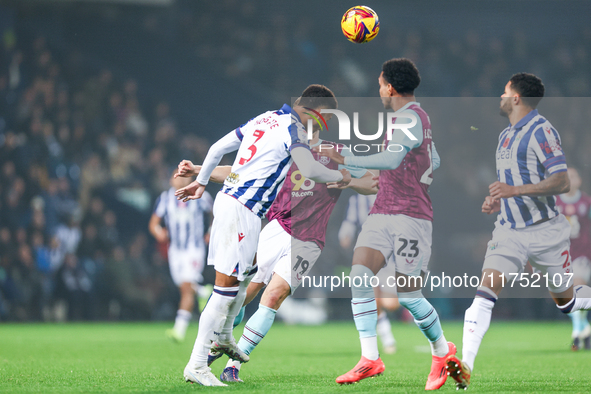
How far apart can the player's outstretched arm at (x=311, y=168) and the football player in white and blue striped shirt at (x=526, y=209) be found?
48.0 inches

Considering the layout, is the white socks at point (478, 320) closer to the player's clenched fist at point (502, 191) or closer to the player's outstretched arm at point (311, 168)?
the player's clenched fist at point (502, 191)

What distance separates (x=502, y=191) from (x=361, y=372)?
5.73 feet

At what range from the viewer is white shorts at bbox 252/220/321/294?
232 inches

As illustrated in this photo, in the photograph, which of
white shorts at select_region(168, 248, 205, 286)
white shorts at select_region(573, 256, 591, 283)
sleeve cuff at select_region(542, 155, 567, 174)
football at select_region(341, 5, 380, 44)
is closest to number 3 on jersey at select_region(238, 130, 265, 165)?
sleeve cuff at select_region(542, 155, 567, 174)

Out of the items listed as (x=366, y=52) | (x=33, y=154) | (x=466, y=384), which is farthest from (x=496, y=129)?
(x=33, y=154)

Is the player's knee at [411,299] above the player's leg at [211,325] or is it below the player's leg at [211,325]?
above

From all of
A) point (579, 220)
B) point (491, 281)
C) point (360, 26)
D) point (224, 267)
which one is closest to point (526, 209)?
point (491, 281)

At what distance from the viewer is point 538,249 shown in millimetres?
5211

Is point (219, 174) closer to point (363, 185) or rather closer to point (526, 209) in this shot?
point (363, 185)

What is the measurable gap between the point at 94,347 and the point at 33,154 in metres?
7.20

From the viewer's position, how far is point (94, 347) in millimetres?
9070

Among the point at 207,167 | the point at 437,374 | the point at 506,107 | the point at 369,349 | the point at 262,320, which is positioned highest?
the point at 506,107

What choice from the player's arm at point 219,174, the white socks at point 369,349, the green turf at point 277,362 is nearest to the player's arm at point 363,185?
the player's arm at point 219,174

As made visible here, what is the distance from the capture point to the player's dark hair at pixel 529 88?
5.37 m
